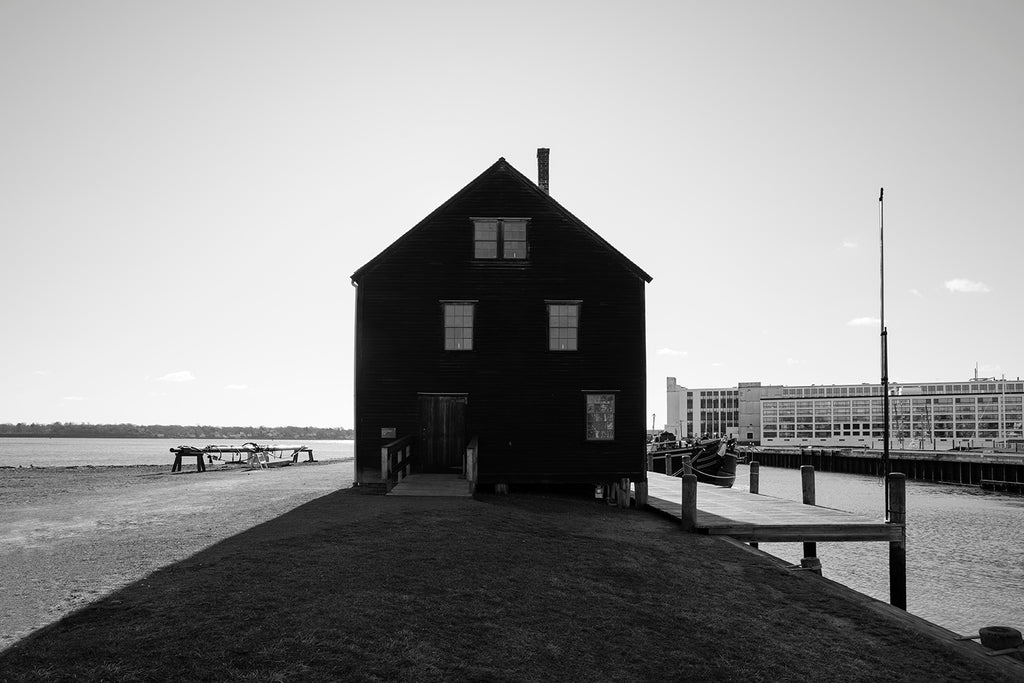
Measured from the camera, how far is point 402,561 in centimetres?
1229

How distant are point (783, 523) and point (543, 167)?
1538cm

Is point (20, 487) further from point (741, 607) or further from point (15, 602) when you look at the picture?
point (741, 607)

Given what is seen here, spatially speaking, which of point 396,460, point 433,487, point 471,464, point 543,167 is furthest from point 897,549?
point 543,167

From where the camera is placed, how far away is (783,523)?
18.7 meters

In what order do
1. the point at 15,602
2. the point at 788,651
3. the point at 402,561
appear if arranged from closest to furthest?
the point at 15,602, the point at 788,651, the point at 402,561

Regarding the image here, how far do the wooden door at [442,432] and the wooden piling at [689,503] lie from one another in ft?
24.0

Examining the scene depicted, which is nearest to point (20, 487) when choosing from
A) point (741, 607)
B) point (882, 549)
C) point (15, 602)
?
point (15, 602)

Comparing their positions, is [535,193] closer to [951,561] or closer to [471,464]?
[471,464]

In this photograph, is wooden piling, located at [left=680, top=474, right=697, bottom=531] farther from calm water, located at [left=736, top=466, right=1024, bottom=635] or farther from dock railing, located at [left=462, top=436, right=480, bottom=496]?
calm water, located at [left=736, top=466, right=1024, bottom=635]

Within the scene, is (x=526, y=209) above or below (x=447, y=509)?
above

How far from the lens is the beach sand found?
33.4 ft

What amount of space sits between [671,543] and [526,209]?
38.3 feet

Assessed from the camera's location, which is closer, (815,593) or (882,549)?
(815,593)

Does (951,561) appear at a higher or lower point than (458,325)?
lower
